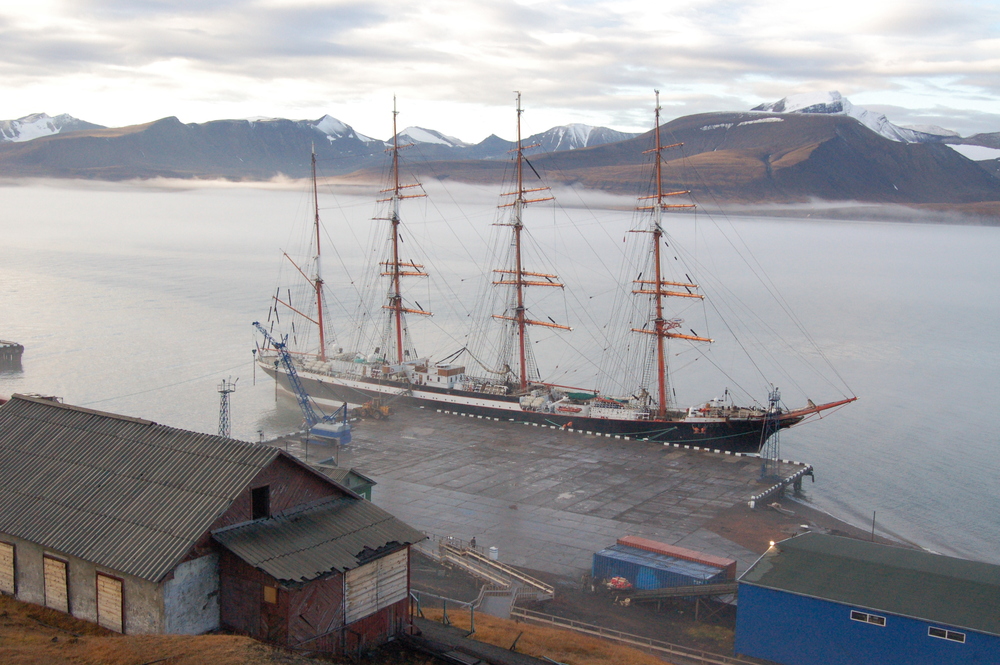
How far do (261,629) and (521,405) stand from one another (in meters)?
35.0

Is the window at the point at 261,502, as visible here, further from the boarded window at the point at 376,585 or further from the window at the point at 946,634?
the window at the point at 946,634

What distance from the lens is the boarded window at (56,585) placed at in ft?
57.3

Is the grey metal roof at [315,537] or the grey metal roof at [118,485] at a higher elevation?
the grey metal roof at [118,485]

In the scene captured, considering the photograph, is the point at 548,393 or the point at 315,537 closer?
the point at 315,537

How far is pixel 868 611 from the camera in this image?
20859mm

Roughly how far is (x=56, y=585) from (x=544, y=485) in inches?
931

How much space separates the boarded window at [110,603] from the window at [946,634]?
690 inches

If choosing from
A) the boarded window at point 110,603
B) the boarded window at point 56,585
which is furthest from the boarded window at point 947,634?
the boarded window at point 56,585

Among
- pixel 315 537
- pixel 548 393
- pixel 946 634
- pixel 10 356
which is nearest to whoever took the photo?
pixel 315 537

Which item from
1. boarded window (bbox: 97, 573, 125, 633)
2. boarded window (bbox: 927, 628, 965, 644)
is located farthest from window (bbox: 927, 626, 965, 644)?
boarded window (bbox: 97, 573, 125, 633)

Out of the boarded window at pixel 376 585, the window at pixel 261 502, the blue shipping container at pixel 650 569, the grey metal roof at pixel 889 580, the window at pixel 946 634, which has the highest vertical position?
the window at pixel 261 502

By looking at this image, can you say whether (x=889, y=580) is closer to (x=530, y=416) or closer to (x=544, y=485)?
(x=544, y=485)

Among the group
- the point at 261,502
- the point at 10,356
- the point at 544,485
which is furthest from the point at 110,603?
the point at 10,356

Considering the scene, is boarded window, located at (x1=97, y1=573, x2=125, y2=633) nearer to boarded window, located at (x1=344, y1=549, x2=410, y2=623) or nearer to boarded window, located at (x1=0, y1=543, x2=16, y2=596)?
boarded window, located at (x1=0, y1=543, x2=16, y2=596)
